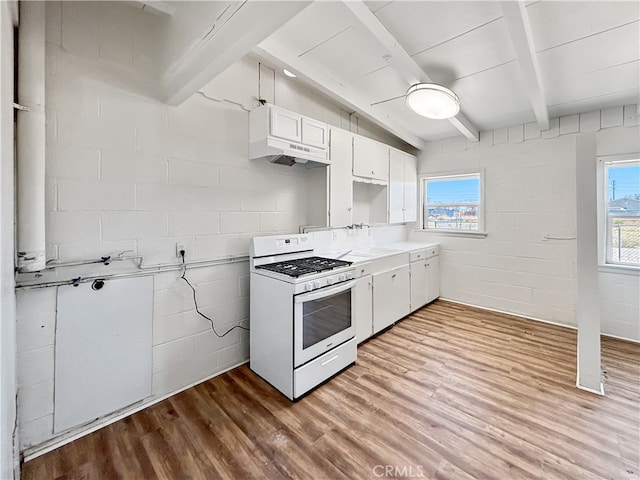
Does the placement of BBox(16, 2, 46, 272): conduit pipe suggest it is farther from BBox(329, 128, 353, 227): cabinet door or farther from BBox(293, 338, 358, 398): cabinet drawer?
BBox(329, 128, 353, 227): cabinet door

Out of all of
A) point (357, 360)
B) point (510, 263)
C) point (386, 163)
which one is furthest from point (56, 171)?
point (510, 263)

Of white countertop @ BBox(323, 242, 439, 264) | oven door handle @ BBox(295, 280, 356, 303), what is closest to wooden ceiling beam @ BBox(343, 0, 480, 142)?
white countertop @ BBox(323, 242, 439, 264)

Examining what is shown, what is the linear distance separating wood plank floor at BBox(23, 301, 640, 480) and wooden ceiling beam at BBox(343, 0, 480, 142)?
2.69 metres

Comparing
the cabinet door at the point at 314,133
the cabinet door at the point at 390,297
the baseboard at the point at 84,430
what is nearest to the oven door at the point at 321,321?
the cabinet door at the point at 390,297

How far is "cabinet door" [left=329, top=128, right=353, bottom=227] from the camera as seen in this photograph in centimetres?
309

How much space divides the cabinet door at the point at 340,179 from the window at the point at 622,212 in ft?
10.2

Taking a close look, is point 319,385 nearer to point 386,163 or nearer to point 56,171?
point 56,171

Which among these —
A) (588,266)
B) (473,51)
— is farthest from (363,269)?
(473,51)

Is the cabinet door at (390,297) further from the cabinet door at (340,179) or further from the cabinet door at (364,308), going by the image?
the cabinet door at (340,179)

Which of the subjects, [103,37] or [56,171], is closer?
[56,171]

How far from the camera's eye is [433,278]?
4.46 meters

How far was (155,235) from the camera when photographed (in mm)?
2166

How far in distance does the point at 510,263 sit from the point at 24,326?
5.11m

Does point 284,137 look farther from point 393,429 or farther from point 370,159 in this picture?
point 393,429
